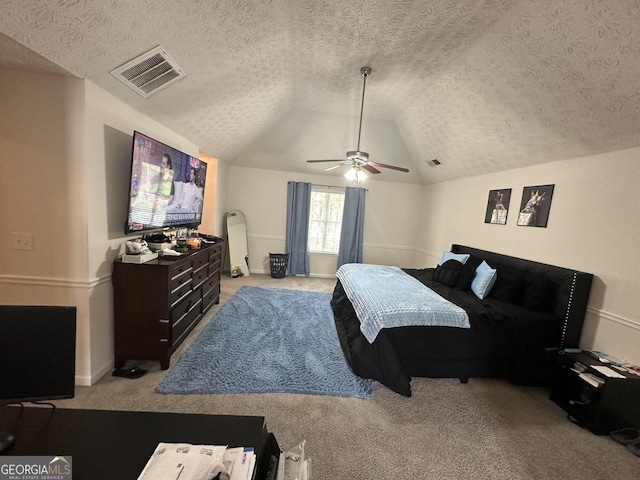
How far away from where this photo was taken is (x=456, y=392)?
230cm

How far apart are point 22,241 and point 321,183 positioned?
438 cm

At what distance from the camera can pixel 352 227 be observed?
556cm

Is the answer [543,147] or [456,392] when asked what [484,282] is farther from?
[543,147]

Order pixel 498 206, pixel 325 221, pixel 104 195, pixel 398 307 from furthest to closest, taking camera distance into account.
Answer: pixel 325 221
pixel 498 206
pixel 398 307
pixel 104 195

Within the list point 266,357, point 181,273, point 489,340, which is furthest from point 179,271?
point 489,340

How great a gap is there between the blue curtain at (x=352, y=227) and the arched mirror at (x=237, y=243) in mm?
2009

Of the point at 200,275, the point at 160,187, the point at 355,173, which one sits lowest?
the point at 200,275

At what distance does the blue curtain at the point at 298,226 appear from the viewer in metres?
5.37

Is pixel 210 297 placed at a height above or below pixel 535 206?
below

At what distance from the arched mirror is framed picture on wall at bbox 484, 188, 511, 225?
4.30 meters

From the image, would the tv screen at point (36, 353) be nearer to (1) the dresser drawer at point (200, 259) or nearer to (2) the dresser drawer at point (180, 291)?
(2) the dresser drawer at point (180, 291)

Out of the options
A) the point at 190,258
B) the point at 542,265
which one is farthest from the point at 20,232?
the point at 542,265

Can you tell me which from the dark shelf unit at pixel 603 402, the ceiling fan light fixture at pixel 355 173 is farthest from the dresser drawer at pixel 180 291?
the dark shelf unit at pixel 603 402

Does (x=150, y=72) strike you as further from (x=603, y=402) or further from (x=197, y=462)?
(x=603, y=402)
